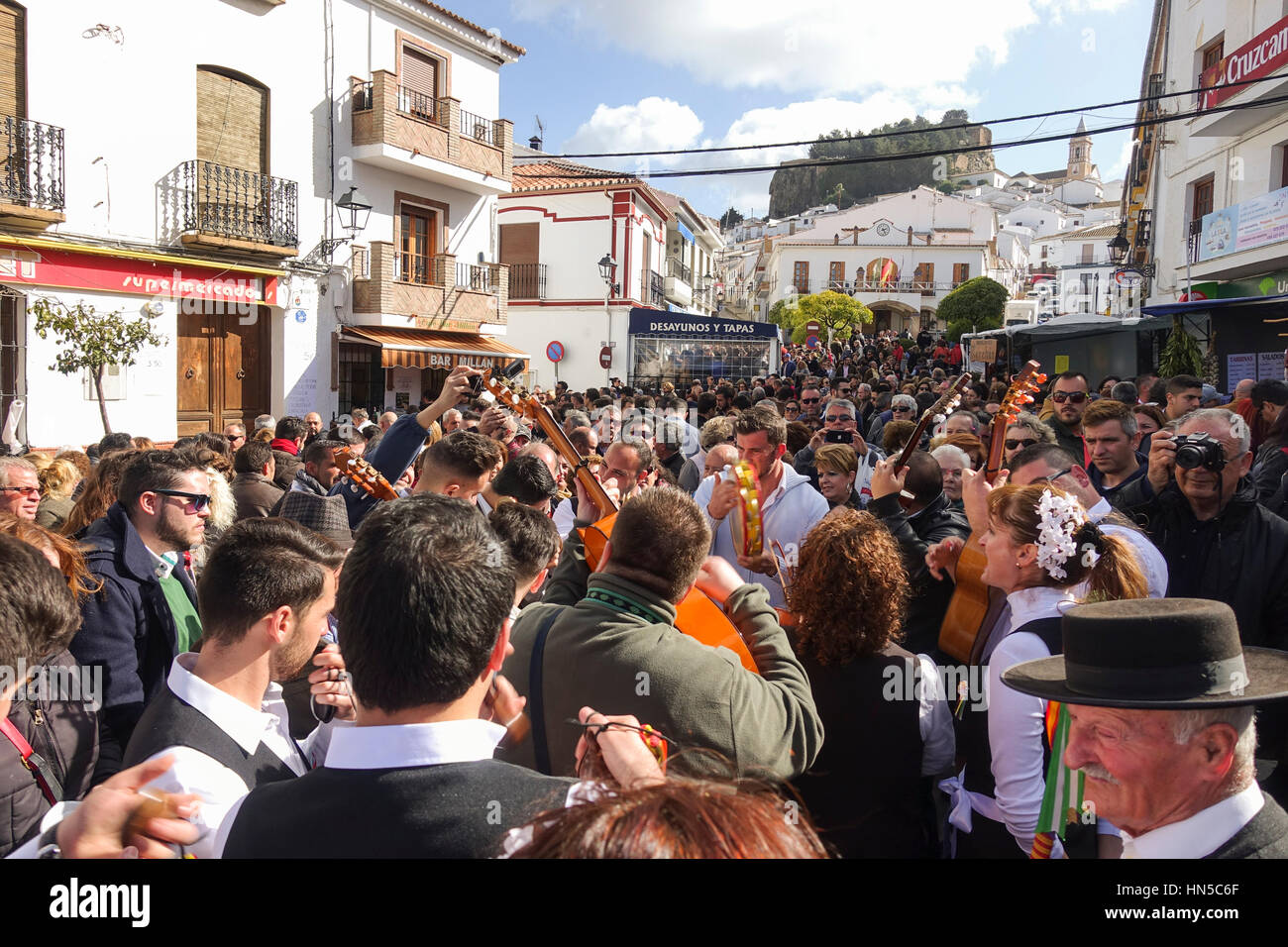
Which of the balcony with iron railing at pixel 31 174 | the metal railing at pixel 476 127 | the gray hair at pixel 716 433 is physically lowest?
the gray hair at pixel 716 433

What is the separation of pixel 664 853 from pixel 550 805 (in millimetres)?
459

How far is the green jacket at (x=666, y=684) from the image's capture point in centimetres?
212

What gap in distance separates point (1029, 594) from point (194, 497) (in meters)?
2.90

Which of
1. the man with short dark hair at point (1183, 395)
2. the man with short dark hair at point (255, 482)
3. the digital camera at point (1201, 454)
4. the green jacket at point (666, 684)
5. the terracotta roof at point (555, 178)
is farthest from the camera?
the terracotta roof at point (555, 178)

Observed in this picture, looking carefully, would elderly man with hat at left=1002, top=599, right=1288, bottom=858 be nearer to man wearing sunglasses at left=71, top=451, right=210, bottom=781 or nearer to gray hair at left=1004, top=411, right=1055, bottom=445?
man wearing sunglasses at left=71, top=451, right=210, bottom=781

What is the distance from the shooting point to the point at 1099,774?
5.72 feet

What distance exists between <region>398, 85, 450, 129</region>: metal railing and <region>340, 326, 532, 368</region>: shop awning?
439 cm

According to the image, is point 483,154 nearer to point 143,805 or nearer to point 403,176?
point 403,176

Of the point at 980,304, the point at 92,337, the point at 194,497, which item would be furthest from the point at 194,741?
the point at 980,304

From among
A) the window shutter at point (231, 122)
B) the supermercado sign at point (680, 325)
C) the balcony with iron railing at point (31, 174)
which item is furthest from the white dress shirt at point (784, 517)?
the supermercado sign at point (680, 325)

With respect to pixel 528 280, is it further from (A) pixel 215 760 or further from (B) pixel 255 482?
(A) pixel 215 760

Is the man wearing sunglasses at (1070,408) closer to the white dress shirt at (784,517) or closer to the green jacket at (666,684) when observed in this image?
the white dress shirt at (784,517)

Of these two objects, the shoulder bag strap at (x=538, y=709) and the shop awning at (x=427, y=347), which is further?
the shop awning at (x=427, y=347)

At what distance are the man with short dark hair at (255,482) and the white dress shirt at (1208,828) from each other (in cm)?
448
